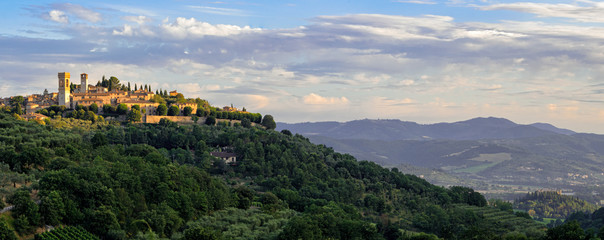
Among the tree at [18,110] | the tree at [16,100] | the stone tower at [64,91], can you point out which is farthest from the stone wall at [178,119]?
the tree at [16,100]

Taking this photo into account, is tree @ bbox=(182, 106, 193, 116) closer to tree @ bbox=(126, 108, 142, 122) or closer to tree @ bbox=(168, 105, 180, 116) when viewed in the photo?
tree @ bbox=(168, 105, 180, 116)

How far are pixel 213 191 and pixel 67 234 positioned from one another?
81.1 feet

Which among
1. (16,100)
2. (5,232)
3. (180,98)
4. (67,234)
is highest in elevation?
(180,98)

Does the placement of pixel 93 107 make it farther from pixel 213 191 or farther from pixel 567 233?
pixel 567 233

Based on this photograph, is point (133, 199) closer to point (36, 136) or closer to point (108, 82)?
point (36, 136)

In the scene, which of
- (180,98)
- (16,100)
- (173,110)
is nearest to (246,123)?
(173,110)

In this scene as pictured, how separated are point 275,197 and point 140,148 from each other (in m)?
21.4

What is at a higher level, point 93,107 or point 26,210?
point 93,107

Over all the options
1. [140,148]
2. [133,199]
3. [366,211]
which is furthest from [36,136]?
[366,211]

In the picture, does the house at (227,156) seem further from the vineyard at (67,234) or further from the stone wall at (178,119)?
the vineyard at (67,234)

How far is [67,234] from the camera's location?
4741 centimetres

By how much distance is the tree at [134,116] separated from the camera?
118325mm

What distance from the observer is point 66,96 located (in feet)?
408

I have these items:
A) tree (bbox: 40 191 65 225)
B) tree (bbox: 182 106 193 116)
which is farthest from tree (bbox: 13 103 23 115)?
tree (bbox: 40 191 65 225)
